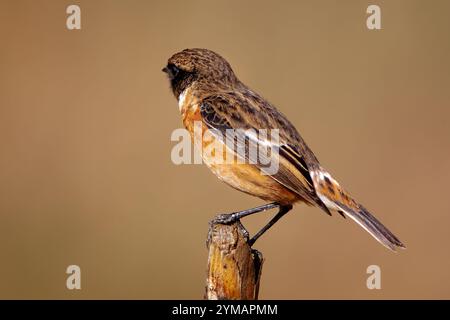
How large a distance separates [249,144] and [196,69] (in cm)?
109

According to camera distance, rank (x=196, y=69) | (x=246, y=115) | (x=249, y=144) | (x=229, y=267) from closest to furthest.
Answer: (x=229, y=267), (x=249, y=144), (x=246, y=115), (x=196, y=69)

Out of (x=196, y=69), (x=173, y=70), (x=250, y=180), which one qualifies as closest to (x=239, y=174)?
(x=250, y=180)

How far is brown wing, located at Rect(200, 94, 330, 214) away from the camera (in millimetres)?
6207

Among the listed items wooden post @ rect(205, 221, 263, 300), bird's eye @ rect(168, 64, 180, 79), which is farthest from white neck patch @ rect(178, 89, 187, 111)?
wooden post @ rect(205, 221, 263, 300)

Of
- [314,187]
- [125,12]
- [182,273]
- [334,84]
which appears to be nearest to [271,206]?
[314,187]

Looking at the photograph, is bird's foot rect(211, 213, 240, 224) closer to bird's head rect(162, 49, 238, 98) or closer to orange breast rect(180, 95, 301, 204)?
orange breast rect(180, 95, 301, 204)

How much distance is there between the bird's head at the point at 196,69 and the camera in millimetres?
6953

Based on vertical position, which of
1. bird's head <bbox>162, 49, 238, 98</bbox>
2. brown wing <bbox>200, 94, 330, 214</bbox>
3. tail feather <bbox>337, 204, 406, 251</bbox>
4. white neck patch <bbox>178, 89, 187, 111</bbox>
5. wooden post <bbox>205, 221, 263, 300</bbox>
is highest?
bird's head <bbox>162, 49, 238, 98</bbox>

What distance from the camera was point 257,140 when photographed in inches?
Result: 251

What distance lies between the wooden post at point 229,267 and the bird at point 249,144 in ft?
0.96

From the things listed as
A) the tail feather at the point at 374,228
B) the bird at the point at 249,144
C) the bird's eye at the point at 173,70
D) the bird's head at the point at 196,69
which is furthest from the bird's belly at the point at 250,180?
the bird's eye at the point at 173,70

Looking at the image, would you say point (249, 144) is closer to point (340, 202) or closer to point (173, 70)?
point (340, 202)

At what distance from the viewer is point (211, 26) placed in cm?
1142

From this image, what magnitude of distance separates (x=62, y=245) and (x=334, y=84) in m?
4.73
